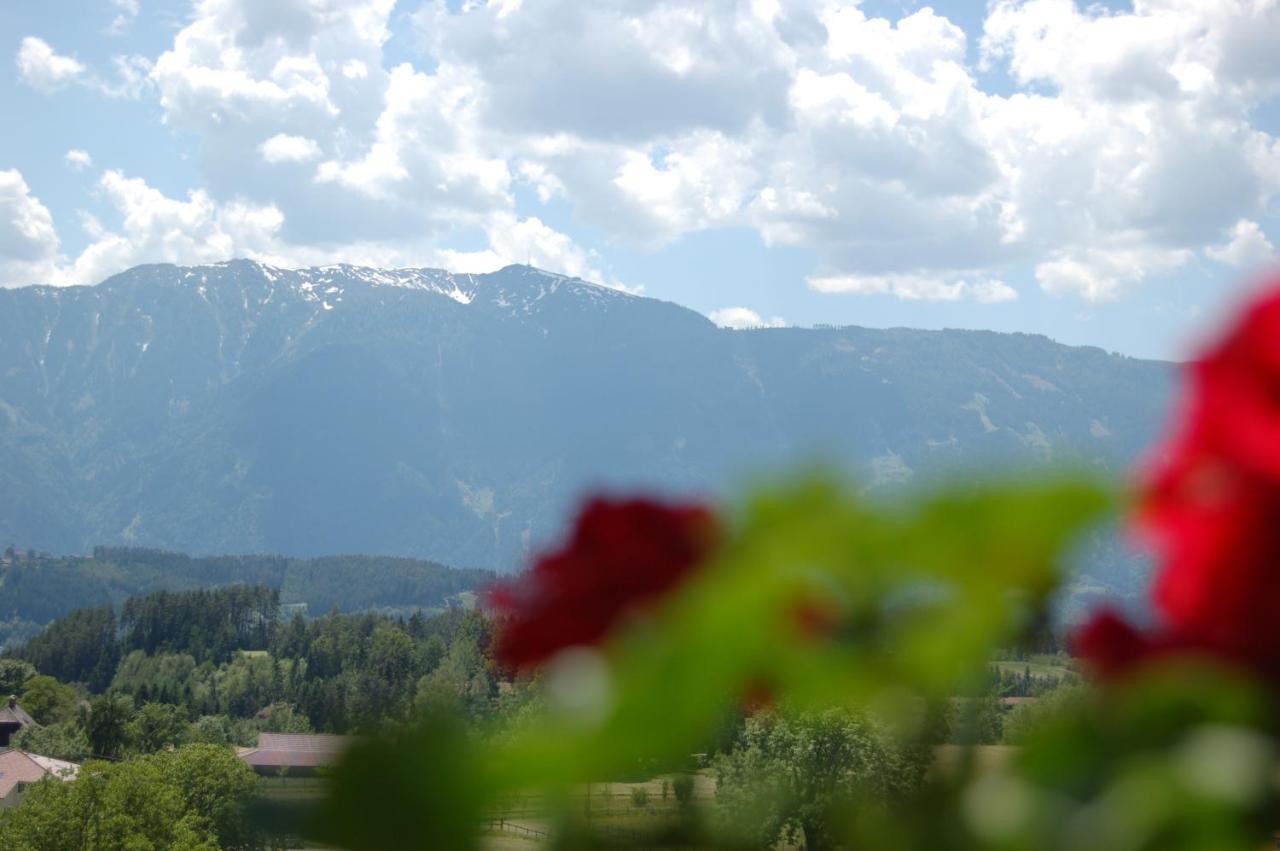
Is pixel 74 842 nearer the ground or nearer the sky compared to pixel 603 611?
nearer the ground

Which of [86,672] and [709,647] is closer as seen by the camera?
[709,647]

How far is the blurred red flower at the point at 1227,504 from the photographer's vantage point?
0.61m

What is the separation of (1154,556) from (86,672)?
14096 centimetres

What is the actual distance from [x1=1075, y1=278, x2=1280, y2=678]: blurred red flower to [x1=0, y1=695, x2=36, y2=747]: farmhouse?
354 ft

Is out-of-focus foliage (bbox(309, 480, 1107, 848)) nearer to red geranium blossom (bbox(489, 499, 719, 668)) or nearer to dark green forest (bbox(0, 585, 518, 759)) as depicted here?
red geranium blossom (bbox(489, 499, 719, 668))

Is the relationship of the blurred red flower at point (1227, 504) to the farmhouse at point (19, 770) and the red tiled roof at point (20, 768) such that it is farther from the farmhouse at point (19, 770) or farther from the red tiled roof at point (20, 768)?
the red tiled roof at point (20, 768)

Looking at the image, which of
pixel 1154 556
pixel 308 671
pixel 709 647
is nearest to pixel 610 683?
pixel 709 647

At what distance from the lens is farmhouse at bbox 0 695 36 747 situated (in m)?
95.4

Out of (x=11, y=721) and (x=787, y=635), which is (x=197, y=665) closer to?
(x=11, y=721)

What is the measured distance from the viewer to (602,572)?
875 mm

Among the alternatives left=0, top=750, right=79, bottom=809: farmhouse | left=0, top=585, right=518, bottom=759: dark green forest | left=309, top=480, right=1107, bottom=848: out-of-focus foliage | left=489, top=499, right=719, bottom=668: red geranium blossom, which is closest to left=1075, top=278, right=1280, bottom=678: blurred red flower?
left=309, top=480, right=1107, bottom=848: out-of-focus foliage

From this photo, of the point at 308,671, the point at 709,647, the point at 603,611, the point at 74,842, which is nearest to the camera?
the point at 709,647

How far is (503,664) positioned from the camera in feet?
3.27

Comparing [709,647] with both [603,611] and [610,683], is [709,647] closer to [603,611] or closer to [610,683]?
[610,683]
